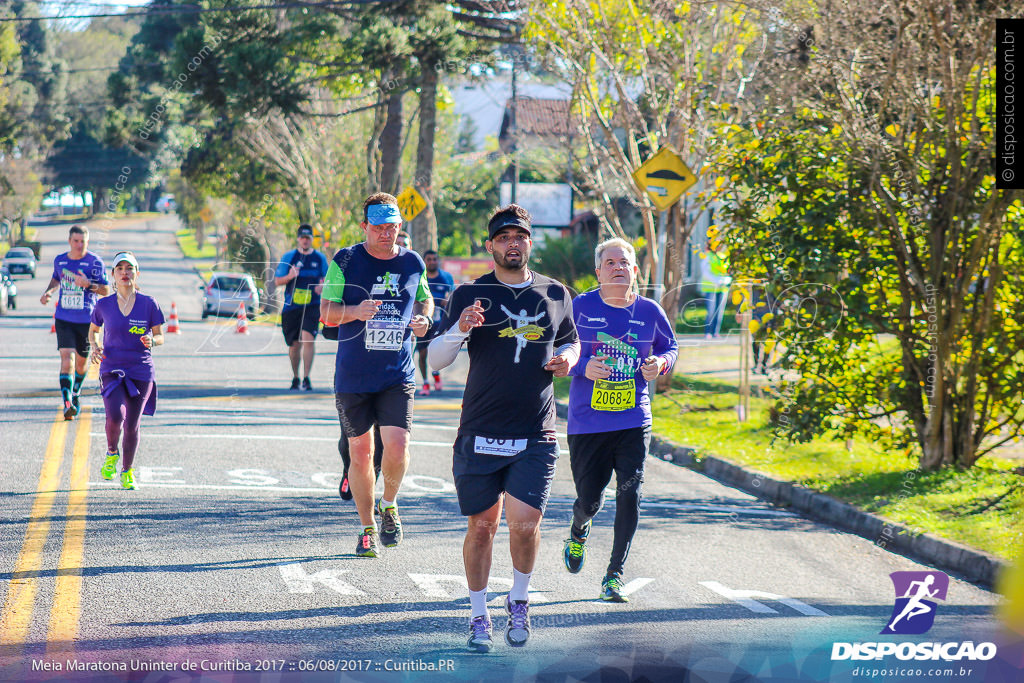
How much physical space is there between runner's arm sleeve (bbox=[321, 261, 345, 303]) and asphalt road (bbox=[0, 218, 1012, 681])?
1.61 metres

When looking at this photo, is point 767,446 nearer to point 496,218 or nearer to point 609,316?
point 609,316

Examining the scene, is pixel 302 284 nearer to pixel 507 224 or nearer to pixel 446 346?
pixel 446 346

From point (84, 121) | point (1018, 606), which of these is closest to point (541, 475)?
point (1018, 606)

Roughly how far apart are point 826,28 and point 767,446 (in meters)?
4.56

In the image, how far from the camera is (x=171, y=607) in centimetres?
591

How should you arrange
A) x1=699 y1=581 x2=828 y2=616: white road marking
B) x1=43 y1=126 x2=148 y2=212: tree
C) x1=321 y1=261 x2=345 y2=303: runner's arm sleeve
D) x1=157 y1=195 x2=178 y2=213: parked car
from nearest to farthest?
x1=699 y1=581 x2=828 y2=616: white road marking, x1=321 y1=261 x2=345 y2=303: runner's arm sleeve, x1=43 y1=126 x2=148 y2=212: tree, x1=157 y1=195 x2=178 y2=213: parked car

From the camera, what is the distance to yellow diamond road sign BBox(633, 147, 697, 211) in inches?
576

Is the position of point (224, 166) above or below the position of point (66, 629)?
above

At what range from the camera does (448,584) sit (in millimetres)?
6738

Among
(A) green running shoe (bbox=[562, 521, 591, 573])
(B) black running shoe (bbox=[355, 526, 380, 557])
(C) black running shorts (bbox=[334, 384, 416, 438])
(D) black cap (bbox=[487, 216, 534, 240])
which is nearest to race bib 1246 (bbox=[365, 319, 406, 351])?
(C) black running shorts (bbox=[334, 384, 416, 438])

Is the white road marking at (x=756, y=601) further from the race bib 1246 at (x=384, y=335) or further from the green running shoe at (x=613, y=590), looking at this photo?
the race bib 1246 at (x=384, y=335)

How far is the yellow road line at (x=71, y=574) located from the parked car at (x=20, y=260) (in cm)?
4405

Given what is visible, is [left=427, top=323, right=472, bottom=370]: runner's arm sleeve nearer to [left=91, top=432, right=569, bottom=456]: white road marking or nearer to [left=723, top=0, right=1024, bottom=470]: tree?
[left=723, top=0, right=1024, bottom=470]: tree

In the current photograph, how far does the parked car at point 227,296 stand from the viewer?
97.6ft
